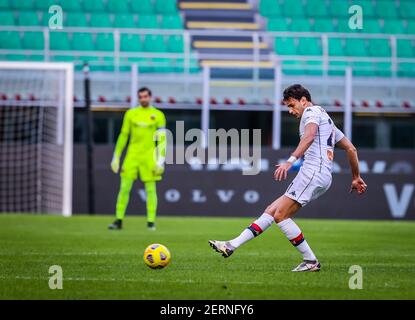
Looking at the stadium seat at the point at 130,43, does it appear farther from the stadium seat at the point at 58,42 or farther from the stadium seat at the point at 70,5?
the stadium seat at the point at 70,5

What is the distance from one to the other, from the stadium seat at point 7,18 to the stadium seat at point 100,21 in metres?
1.83

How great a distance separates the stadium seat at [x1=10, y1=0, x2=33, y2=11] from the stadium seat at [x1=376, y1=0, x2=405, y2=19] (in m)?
8.60

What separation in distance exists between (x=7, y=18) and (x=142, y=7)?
3237mm

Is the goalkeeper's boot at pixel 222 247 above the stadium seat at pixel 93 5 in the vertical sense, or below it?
below

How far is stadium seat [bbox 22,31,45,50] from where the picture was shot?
73.3 feet

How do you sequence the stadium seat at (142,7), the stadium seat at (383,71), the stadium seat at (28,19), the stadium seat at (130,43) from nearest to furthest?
the stadium seat at (130,43)
the stadium seat at (383,71)
the stadium seat at (28,19)
the stadium seat at (142,7)

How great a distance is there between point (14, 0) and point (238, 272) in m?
16.5

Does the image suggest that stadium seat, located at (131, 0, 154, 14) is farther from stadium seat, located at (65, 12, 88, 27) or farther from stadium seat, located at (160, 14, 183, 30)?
stadium seat, located at (65, 12, 88, 27)

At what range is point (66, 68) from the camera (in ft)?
60.4

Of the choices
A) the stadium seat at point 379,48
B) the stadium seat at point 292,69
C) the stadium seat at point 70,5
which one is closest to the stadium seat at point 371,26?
the stadium seat at point 379,48

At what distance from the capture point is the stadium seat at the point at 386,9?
81.1 ft

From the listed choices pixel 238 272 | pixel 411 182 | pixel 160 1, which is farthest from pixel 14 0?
pixel 238 272

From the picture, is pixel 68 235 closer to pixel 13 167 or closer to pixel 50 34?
pixel 13 167

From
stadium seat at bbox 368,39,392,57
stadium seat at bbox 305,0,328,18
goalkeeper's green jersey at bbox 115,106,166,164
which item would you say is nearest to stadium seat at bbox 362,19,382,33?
stadium seat at bbox 368,39,392,57
